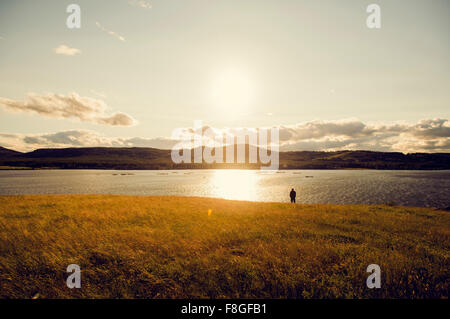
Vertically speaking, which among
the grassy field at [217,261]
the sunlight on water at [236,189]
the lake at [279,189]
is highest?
the grassy field at [217,261]

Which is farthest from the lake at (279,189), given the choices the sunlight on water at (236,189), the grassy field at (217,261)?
the grassy field at (217,261)

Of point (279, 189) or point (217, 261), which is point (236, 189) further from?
point (217, 261)

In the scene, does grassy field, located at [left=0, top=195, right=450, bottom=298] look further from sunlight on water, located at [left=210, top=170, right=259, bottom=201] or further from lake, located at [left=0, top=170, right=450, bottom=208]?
sunlight on water, located at [left=210, top=170, right=259, bottom=201]

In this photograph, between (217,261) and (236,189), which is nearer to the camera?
(217,261)

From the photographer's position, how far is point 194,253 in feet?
26.0

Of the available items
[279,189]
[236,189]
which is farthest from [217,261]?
[236,189]

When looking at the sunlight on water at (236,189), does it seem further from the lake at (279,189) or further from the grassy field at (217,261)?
the grassy field at (217,261)

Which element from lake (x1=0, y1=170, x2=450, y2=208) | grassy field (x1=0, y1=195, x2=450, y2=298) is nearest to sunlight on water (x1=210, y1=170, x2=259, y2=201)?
lake (x1=0, y1=170, x2=450, y2=208)

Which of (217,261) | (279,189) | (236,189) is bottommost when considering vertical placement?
(236,189)

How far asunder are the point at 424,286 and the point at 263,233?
620cm

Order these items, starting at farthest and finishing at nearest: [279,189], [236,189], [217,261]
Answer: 1. [236,189]
2. [279,189]
3. [217,261]

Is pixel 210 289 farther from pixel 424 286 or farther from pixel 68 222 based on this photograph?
pixel 68 222
